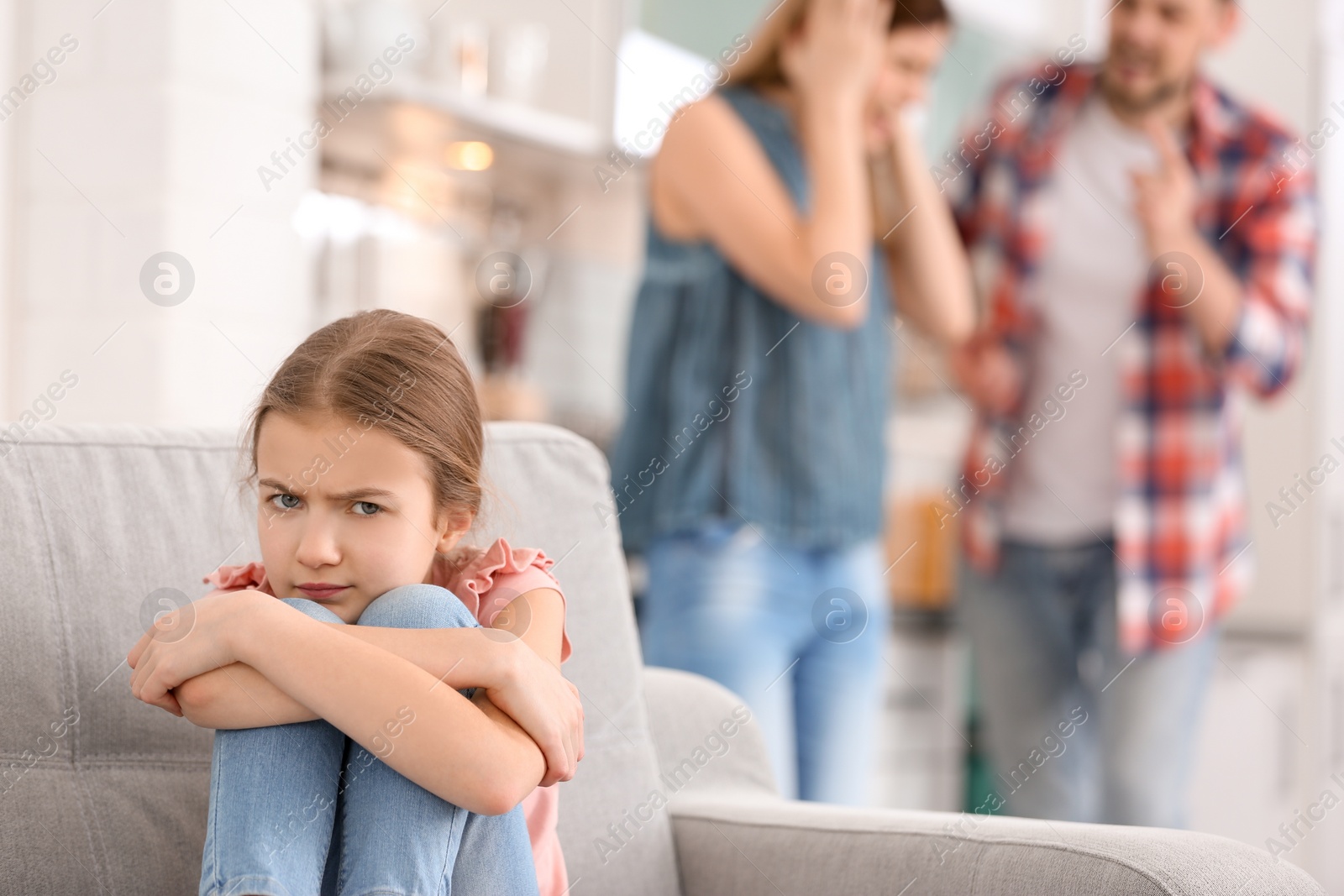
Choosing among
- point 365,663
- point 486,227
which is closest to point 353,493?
point 365,663

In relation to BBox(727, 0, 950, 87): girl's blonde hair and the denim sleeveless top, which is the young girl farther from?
BBox(727, 0, 950, 87): girl's blonde hair

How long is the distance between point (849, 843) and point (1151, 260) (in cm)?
135

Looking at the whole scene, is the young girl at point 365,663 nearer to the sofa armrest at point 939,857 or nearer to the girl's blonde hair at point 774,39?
the sofa armrest at point 939,857

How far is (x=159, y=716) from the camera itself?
0.95 m

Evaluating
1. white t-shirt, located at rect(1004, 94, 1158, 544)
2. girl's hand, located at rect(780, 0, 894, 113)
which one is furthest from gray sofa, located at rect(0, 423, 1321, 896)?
white t-shirt, located at rect(1004, 94, 1158, 544)

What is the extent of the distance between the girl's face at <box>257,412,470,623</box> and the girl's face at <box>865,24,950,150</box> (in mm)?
989

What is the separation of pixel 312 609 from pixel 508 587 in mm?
156

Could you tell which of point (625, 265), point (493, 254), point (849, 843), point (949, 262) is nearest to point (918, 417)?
point (625, 265)

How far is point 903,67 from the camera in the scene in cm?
166

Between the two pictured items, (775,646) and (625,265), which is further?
(625,265)

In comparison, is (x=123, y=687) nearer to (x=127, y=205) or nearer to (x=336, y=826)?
(x=336, y=826)

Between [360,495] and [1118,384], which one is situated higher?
[1118,384]

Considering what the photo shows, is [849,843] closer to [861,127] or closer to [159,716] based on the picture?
[159,716]

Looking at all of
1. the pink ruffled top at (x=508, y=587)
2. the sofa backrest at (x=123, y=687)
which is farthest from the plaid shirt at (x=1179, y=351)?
the pink ruffled top at (x=508, y=587)
